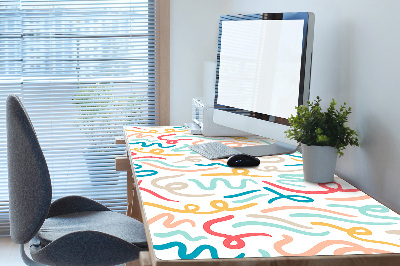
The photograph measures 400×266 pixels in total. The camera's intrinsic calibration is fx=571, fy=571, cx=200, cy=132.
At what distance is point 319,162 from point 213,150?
1.84 ft

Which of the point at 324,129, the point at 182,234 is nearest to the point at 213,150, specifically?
the point at 324,129

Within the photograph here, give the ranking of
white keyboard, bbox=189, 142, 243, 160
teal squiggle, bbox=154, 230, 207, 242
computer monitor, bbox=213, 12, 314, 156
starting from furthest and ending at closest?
white keyboard, bbox=189, 142, 243, 160 < computer monitor, bbox=213, 12, 314, 156 < teal squiggle, bbox=154, 230, 207, 242

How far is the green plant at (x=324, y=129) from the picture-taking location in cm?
173

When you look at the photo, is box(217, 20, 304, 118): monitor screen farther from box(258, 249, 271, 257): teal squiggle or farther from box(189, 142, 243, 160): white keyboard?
box(258, 249, 271, 257): teal squiggle

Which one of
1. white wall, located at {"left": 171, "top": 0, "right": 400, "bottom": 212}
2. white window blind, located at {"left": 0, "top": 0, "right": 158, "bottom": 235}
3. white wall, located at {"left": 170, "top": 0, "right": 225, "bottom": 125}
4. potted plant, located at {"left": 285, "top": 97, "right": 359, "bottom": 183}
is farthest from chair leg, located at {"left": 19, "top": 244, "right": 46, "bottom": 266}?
white wall, located at {"left": 170, "top": 0, "right": 225, "bottom": 125}

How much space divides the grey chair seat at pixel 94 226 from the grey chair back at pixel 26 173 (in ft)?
0.66

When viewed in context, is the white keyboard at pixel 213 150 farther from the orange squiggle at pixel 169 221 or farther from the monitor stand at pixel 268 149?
the orange squiggle at pixel 169 221

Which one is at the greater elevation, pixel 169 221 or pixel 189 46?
pixel 189 46

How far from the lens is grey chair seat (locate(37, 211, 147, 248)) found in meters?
2.03

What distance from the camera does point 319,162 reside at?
1.75 m

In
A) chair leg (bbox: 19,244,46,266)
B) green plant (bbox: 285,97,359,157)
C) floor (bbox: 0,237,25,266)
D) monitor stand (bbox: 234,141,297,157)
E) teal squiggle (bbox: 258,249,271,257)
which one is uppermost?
green plant (bbox: 285,97,359,157)

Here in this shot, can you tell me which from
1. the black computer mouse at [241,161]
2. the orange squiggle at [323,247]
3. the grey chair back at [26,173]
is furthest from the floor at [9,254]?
the orange squiggle at [323,247]

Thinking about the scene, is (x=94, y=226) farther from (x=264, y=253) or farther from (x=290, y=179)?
(x=264, y=253)

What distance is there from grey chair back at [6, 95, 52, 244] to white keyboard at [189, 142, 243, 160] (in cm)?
62
